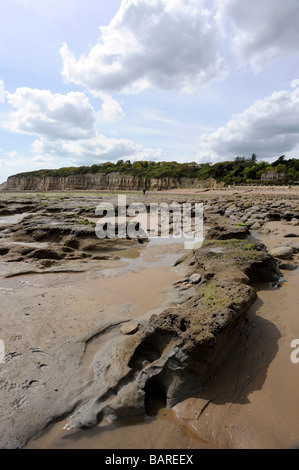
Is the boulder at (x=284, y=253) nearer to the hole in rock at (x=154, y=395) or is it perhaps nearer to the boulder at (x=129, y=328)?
the boulder at (x=129, y=328)

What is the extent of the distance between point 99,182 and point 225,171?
32.2m

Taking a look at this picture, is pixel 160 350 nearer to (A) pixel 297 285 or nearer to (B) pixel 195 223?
(A) pixel 297 285

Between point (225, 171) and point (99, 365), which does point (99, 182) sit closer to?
point (225, 171)

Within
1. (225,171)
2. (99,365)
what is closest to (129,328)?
(99,365)

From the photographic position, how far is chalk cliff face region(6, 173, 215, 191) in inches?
2014

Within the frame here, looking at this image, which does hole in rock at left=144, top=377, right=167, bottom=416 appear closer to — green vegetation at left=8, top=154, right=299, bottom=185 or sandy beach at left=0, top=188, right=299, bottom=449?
sandy beach at left=0, top=188, right=299, bottom=449

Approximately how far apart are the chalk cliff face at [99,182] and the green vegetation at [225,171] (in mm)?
1206

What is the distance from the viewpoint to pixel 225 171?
4738 cm

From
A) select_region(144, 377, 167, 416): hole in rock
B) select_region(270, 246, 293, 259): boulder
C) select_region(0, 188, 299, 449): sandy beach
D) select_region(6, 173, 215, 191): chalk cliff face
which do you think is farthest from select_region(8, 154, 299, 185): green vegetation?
select_region(144, 377, 167, 416): hole in rock

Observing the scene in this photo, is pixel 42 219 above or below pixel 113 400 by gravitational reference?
above

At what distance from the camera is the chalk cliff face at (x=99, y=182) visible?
5116 cm

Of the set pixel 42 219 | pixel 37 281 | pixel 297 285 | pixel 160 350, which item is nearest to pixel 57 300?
pixel 37 281
